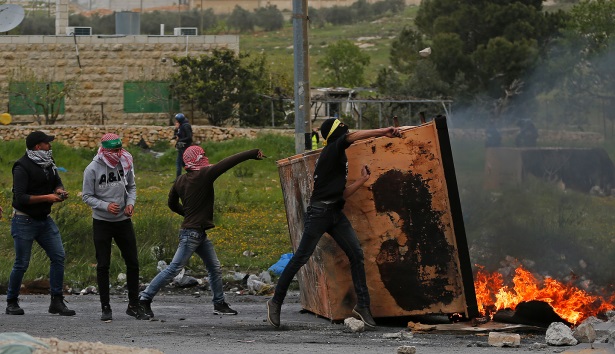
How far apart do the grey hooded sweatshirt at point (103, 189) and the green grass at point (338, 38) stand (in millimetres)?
45369

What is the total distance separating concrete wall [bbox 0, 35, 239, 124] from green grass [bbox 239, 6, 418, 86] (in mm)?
20641

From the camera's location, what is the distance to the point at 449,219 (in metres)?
10.4

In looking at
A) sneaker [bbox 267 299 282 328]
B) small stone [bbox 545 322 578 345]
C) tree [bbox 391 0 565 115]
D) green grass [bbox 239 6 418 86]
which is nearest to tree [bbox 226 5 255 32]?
green grass [bbox 239 6 418 86]

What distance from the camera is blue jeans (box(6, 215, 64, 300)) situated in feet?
37.1

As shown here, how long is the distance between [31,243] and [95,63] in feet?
84.2

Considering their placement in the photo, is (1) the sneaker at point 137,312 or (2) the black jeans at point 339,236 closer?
(2) the black jeans at point 339,236

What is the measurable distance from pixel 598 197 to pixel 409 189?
3.53 m

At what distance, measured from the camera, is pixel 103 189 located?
10891mm

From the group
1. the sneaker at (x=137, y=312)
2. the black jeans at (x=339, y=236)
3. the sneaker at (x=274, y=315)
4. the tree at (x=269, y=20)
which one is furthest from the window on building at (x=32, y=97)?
the tree at (x=269, y=20)

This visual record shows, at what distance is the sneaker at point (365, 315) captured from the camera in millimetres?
10219

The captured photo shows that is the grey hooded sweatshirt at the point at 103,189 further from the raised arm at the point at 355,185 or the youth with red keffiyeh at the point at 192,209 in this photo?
the raised arm at the point at 355,185

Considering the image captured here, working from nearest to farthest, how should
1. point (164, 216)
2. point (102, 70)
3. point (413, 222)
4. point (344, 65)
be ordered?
point (413, 222)
point (164, 216)
point (102, 70)
point (344, 65)

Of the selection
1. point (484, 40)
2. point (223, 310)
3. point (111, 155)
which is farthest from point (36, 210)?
point (484, 40)

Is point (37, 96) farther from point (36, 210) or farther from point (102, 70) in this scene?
point (36, 210)
